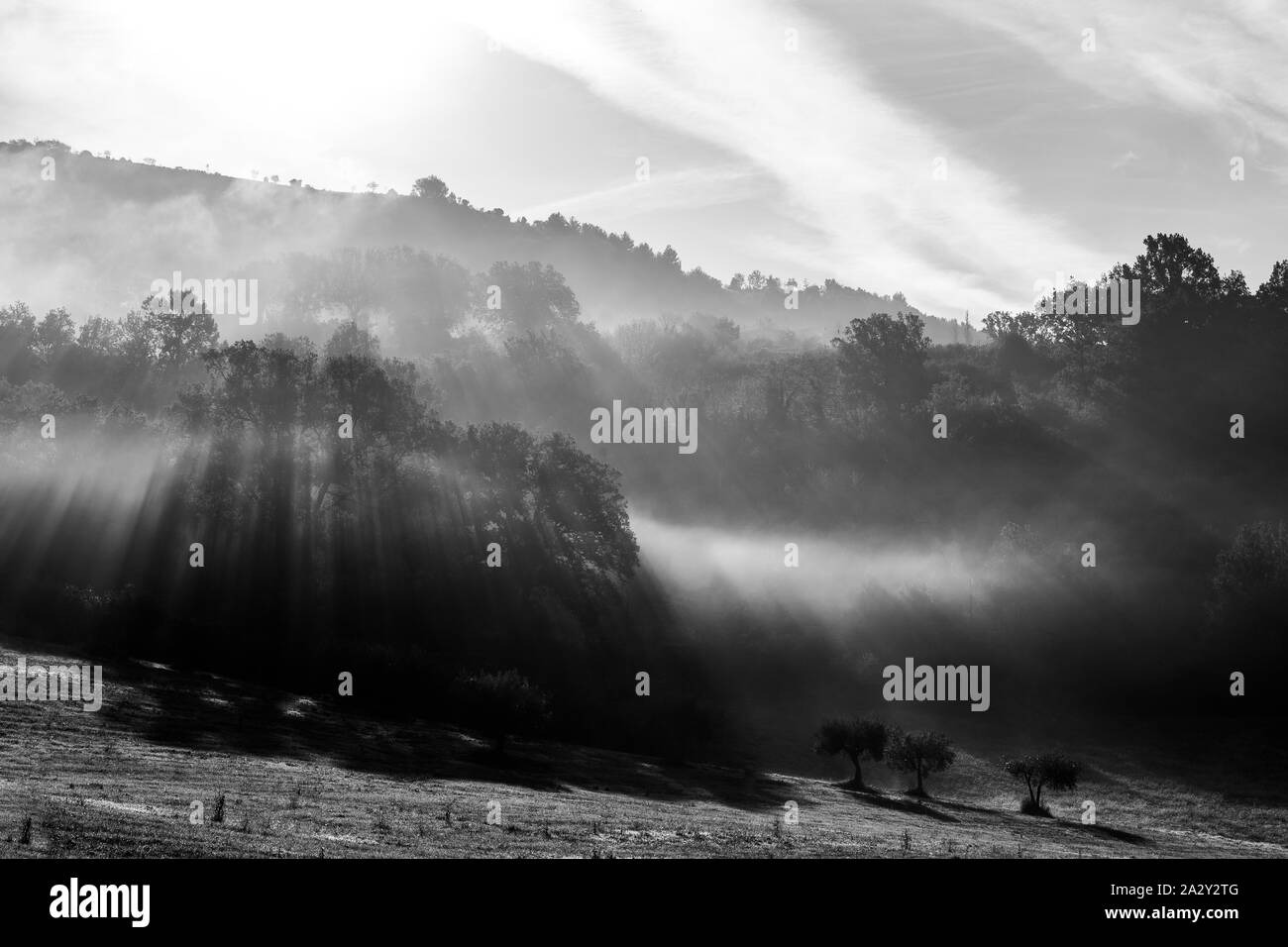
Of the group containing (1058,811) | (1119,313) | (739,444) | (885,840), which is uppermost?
(1119,313)

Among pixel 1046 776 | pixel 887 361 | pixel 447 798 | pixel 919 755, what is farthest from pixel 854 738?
pixel 887 361

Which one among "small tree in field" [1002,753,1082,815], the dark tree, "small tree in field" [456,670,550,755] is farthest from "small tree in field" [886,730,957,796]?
the dark tree

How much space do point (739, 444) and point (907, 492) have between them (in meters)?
27.3

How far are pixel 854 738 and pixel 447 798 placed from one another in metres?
40.9

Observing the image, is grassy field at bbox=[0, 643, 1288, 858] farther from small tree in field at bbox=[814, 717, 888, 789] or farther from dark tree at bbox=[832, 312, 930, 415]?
dark tree at bbox=[832, 312, 930, 415]

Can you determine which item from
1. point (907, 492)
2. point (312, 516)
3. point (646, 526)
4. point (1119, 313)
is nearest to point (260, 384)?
point (312, 516)

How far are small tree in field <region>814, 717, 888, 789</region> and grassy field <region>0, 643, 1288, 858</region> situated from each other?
3.69m

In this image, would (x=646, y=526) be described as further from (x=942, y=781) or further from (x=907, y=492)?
(x=942, y=781)

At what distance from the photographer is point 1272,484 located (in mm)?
127438

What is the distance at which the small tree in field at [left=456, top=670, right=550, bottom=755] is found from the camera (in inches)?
2702

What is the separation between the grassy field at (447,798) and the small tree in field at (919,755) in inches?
96.7

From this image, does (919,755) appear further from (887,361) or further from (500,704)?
(887,361)

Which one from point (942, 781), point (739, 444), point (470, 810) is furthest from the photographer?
point (739, 444)

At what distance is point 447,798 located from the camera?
1670 inches
